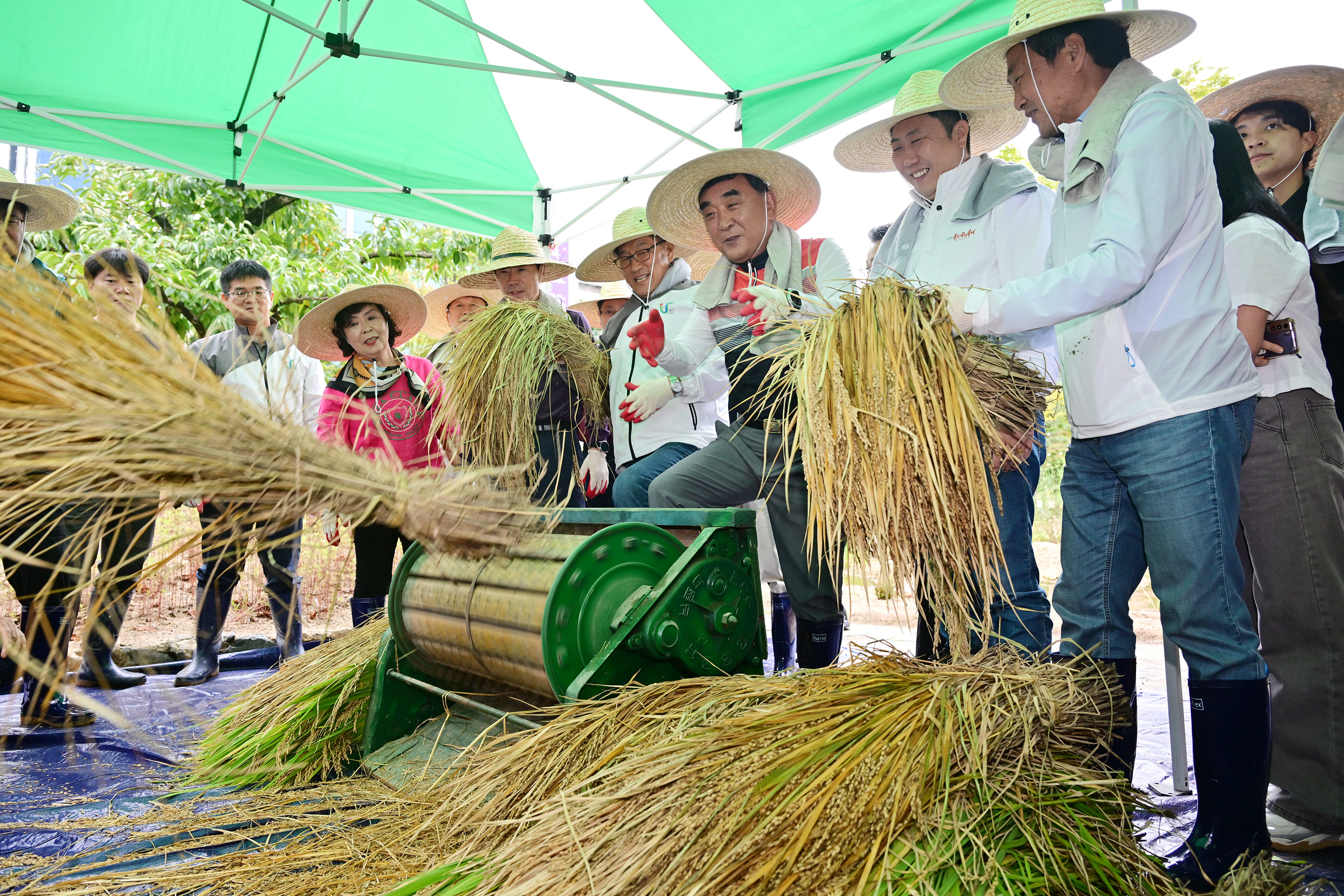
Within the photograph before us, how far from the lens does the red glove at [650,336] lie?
3180 millimetres

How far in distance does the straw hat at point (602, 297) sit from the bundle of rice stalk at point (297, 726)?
116 inches

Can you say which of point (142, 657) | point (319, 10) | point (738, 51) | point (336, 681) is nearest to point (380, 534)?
point (336, 681)

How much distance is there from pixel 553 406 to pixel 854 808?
110 inches

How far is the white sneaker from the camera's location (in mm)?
2084

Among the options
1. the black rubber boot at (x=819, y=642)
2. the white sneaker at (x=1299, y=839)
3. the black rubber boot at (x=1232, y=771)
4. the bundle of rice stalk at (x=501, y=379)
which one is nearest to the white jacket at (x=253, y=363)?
the bundle of rice stalk at (x=501, y=379)

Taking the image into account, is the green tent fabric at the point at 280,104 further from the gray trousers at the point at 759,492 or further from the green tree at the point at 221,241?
the gray trousers at the point at 759,492

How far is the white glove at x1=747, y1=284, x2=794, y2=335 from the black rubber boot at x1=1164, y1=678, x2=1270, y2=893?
1353mm

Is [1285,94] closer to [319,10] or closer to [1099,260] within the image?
[1099,260]

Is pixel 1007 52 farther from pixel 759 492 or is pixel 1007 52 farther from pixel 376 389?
pixel 376 389

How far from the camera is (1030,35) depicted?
2119 mm

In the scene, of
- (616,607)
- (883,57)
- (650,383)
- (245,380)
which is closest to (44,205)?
(245,380)

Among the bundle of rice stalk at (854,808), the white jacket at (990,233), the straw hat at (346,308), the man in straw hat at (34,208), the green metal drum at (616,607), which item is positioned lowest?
the bundle of rice stalk at (854,808)

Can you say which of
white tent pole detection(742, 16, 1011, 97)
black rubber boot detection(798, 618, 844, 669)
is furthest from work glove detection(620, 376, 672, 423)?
white tent pole detection(742, 16, 1011, 97)

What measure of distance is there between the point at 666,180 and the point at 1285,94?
223cm
